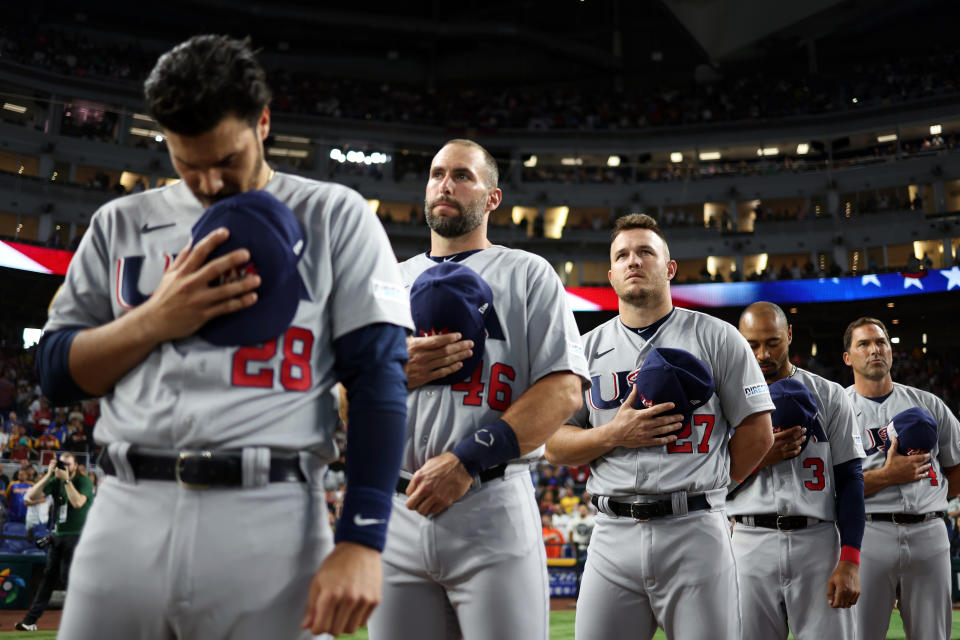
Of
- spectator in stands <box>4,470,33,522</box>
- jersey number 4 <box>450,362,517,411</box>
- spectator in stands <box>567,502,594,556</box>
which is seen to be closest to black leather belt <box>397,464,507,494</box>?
jersey number 4 <box>450,362,517,411</box>

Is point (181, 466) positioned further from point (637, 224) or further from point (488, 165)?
point (637, 224)

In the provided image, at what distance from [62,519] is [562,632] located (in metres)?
5.64

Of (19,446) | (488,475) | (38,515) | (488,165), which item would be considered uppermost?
(488,165)

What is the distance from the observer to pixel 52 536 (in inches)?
350

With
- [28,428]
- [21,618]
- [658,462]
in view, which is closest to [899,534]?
[658,462]

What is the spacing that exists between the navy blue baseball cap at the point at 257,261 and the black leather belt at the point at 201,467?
9.1 inches

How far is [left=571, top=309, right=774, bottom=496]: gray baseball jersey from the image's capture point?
11.7ft

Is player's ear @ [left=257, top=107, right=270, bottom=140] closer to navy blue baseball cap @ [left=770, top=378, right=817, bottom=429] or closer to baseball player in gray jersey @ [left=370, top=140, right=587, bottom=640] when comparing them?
baseball player in gray jersey @ [left=370, top=140, right=587, bottom=640]

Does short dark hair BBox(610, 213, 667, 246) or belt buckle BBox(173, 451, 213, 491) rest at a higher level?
short dark hair BBox(610, 213, 667, 246)

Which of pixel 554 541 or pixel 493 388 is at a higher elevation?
pixel 493 388

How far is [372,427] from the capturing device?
170 cm

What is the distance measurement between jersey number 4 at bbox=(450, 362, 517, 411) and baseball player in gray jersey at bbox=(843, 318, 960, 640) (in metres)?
3.38

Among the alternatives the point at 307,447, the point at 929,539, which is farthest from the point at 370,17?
the point at 307,447

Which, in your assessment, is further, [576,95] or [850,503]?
[576,95]
